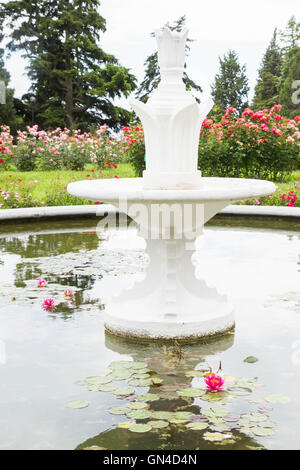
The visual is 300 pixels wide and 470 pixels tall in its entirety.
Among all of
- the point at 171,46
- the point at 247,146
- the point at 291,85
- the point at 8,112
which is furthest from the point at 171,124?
the point at 291,85

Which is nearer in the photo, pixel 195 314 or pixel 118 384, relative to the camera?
pixel 118 384

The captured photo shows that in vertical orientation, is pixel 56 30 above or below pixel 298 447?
above

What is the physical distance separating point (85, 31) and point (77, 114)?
14.4 feet

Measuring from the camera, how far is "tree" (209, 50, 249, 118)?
4652 cm

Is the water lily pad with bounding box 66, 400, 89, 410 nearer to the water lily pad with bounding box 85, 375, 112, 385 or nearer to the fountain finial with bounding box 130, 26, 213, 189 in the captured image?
the water lily pad with bounding box 85, 375, 112, 385

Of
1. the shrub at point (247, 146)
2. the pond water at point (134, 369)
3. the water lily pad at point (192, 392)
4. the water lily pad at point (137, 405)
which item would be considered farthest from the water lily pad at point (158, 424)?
the shrub at point (247, 146)

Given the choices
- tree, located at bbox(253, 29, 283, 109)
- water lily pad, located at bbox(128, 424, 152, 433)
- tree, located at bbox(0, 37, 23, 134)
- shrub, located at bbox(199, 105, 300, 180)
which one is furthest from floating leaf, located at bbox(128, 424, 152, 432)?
tree, located at bbox(253, 29, 283, 109)

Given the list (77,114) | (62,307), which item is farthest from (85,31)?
(62,307)

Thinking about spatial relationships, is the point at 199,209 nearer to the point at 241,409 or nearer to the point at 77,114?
the point at 241,409

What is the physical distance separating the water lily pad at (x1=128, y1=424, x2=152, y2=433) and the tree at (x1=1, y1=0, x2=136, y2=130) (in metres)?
28.6

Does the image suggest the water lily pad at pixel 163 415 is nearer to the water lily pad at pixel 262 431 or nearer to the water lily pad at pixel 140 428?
the water lily pad at pixel 140 428

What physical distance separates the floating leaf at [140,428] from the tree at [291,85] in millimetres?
30174
